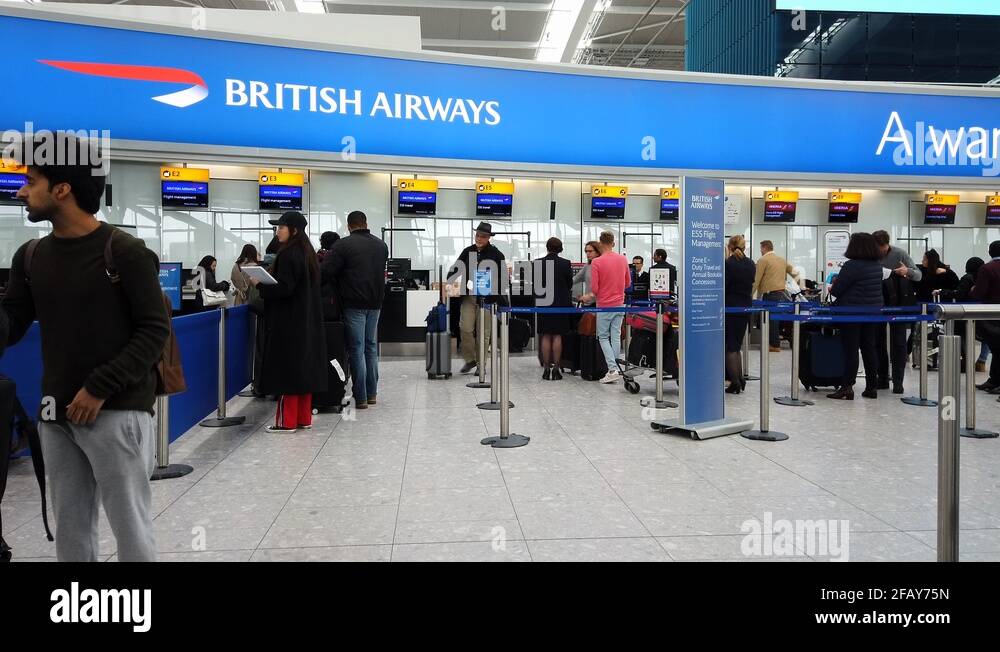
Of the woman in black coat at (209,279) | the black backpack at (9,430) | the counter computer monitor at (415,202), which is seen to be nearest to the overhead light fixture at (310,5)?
the counter computer monitor at (415,202)

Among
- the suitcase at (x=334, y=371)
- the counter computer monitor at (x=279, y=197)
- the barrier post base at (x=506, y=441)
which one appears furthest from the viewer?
the counter computer monitor at (x=279, y=197)

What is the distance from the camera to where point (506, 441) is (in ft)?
17.2

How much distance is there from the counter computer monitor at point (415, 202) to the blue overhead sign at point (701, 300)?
6.88 meters

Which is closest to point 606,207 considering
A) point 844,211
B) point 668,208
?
point 668,208

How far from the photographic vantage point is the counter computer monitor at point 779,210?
13.2 m

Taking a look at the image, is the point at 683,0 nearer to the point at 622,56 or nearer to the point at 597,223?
the point at 622,56

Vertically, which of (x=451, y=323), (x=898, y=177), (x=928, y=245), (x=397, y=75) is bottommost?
(x=451, y=323)

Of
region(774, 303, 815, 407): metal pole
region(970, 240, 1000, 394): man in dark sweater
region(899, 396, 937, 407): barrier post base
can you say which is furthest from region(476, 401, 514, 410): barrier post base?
region(970, 240, 1000, 394): man in dark sweater

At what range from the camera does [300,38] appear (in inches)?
422

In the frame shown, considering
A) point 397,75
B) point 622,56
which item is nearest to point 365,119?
point 397,75

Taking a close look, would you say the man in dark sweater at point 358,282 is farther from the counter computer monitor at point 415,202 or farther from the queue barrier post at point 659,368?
the counter computer monitor at point 415,202

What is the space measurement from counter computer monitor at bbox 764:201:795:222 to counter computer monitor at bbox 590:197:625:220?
9.59 feet
